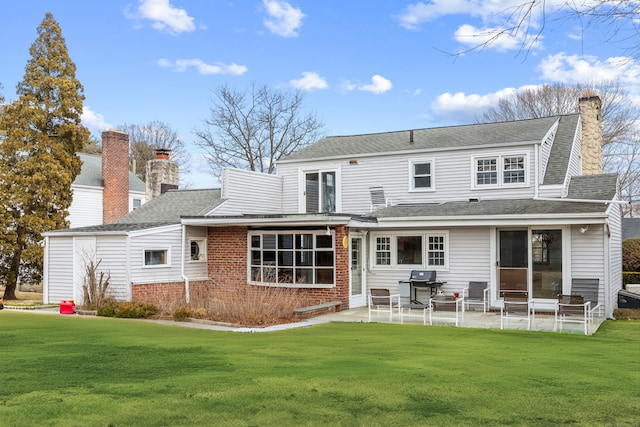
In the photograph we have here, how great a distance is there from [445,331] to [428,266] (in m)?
5.35

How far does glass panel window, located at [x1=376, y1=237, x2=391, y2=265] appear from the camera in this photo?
63.0ft

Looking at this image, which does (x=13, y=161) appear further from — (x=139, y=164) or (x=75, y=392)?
(x=139, y=164)

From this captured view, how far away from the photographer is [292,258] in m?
19.0

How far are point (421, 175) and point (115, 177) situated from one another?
823 inches

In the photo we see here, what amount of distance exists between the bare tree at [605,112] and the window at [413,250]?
25.4 meters

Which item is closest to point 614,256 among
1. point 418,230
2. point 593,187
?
point 593,187

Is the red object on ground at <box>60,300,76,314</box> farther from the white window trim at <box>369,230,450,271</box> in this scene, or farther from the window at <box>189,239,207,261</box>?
the white window trim at <box>369,230,450,271</box>

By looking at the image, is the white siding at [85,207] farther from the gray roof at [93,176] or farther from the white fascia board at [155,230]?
the white fascia board at [155,230]

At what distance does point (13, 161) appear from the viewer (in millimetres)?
24000

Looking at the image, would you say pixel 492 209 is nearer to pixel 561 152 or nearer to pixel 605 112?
pixel 561 152

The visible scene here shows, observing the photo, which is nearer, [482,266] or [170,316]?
[170,316]

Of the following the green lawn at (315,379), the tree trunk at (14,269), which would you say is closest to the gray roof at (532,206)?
the green lawn at (315,379)

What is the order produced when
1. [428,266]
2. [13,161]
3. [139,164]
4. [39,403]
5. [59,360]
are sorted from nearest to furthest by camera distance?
[39,403] < [59,360] < [428,266] < [13,161] < [139,164]

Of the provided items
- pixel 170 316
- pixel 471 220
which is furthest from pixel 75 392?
pixel 471 220
